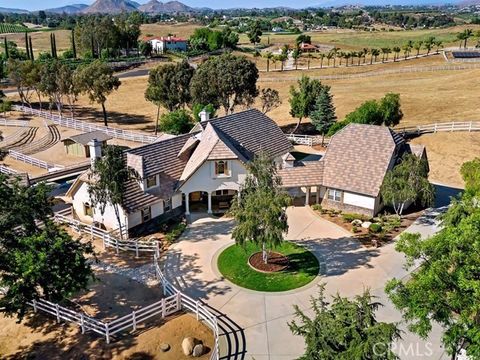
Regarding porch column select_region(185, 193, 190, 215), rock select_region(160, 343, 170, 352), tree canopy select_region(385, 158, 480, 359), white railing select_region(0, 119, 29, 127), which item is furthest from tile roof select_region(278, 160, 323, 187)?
white railing select_region(0, 119, 29, 127)

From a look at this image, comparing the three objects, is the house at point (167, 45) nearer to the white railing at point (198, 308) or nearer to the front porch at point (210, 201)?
the front porch at point (210, 201)

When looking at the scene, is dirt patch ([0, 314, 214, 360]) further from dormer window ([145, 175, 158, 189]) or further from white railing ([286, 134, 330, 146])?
white railing ([286, 134, 330, 146])

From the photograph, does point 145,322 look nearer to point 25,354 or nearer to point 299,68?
point 25,354

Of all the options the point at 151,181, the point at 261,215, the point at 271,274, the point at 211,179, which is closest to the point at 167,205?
the point at 151,181

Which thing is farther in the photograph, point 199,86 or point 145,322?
point 199,86

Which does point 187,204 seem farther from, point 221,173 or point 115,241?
point 115,241

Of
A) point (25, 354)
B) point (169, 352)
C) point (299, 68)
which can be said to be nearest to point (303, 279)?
point (169, 352)
